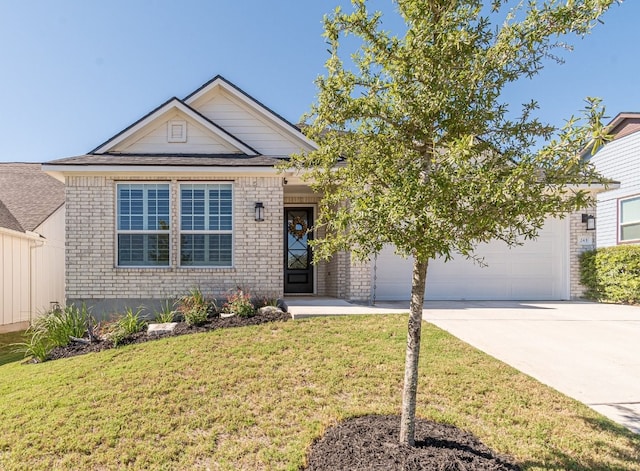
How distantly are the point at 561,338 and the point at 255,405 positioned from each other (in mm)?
5364

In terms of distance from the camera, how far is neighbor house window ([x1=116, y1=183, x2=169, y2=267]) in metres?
8.84

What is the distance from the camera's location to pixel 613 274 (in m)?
10.1

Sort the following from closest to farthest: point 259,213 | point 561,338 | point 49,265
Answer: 1. point 561,338
2. point 259,213
3. point 49,265

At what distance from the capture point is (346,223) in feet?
9.06

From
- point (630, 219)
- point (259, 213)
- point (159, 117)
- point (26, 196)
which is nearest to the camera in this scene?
point (259, 213)

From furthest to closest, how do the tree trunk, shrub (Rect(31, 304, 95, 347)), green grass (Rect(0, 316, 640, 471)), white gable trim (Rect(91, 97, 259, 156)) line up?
white gable trim (Rect(91, 97, 259, 156)), shrub (Rect(31, 304, 95, 347)), green grass (Rect(0, 316, 640, 471)), the tree trunk

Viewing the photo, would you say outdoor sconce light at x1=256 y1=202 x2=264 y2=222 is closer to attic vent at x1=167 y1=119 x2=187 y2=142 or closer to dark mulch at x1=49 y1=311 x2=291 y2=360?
dark mulch at x1=49 y1=311 x2=291 y2=360

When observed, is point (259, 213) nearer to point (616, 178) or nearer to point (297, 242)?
point (297, 242)

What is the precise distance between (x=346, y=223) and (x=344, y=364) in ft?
9.54

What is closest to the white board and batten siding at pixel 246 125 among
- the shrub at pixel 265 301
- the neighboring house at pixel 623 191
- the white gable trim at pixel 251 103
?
the white gable trim at pixel 251 103

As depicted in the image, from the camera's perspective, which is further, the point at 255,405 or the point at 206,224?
the point at 206,224

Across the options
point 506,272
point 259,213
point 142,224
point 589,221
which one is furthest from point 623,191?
point 142,224

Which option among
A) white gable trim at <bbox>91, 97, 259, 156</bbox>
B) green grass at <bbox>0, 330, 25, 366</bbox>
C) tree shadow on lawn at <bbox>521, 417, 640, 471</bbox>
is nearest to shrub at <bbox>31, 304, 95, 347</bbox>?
green grass at <bbox>0, 330, 25, 366</bbox>

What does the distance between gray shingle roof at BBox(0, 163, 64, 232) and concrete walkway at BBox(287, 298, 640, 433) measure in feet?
30.6
